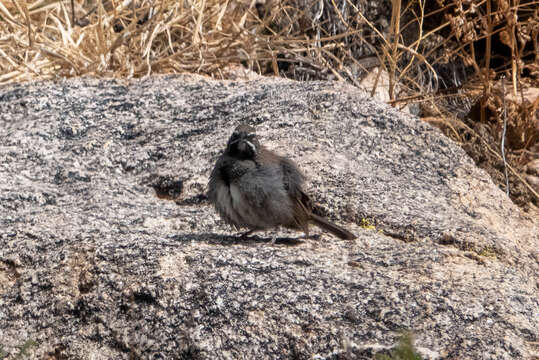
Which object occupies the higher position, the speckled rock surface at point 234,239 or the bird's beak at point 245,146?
the bird's beak at point 245,146

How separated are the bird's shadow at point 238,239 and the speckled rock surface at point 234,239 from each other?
0.06 ft

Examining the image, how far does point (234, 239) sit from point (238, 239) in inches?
1.3

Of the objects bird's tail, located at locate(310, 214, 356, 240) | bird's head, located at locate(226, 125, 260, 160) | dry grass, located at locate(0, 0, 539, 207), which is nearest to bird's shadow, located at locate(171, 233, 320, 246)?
bird's tail, located at locate(310, 214, 356, 240)

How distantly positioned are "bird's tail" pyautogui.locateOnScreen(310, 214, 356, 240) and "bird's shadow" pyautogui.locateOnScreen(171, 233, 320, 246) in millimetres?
119

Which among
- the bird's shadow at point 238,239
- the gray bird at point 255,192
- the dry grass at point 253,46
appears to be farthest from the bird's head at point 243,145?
the dry grass at point 253,46

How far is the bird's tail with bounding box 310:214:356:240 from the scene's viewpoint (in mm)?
3865

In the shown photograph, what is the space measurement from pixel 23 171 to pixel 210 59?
244 centimetres

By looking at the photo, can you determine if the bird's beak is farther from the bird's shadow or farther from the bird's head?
the bird's shadow

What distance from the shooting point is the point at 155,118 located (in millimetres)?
5176

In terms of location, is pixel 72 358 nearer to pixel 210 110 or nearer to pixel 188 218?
pixel 188 218

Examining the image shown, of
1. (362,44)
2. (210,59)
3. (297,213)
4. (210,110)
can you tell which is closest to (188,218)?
(297,213)

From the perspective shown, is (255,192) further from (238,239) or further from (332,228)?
(332,228)

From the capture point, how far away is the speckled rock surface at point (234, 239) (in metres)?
3.02

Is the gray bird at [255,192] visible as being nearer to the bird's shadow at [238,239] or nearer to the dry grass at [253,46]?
Answer: the bird's shadow at [238,239]
